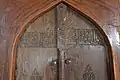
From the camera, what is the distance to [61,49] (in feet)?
4.67

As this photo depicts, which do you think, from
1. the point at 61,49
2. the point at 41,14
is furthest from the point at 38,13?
the point at 61,49

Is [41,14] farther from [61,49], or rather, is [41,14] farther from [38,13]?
[61,49]

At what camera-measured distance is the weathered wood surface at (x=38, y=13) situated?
4.66 feet

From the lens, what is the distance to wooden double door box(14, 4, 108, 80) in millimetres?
1401

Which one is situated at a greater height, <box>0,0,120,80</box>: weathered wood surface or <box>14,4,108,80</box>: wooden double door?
<box>0,0,120,80</box>: weathered wood surface

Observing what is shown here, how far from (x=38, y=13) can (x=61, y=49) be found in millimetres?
276

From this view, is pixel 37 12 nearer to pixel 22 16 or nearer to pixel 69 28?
pixel 22 16

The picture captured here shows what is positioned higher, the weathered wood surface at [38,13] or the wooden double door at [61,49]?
the weathered wood surface at [38,13]

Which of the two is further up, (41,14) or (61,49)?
(41,14)

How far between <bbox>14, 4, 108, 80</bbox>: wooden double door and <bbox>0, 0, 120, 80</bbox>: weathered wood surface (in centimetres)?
5

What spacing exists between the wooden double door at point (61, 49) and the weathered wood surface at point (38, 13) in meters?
0.05

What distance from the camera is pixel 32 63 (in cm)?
142

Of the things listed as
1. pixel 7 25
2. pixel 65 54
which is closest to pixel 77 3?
pixel 65 54

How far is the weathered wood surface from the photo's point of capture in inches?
55.9
